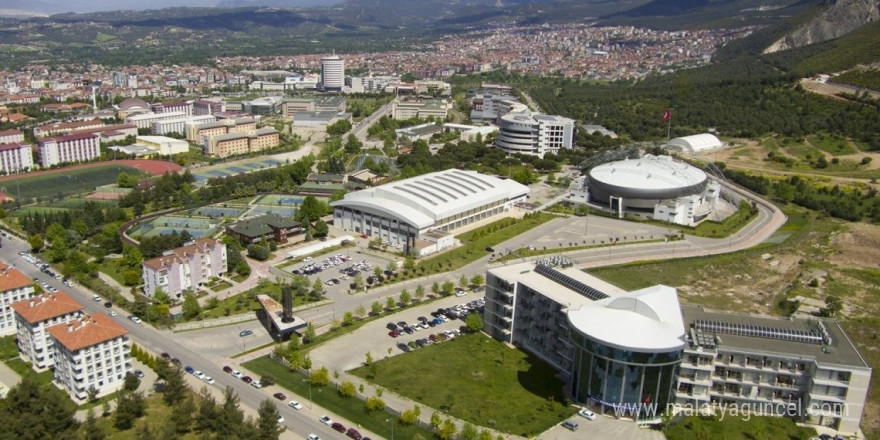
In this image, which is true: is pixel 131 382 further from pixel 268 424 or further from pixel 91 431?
pixel 268 424

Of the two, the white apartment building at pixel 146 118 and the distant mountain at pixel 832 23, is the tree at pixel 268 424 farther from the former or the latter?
the distant mountain at pixel 832 23

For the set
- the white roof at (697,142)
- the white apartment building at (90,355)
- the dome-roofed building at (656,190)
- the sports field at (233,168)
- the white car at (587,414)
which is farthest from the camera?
the white roof at (697,142)

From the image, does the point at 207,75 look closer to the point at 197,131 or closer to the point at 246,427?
the point at 197,131

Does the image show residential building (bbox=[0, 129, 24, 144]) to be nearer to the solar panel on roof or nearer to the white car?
the white car

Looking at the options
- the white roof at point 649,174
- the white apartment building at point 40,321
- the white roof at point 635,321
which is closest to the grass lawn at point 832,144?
the white roof at point 649,174

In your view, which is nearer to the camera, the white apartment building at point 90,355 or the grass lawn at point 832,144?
the white apartment building at point 90,355

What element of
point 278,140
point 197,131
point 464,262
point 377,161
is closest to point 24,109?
point 197,131

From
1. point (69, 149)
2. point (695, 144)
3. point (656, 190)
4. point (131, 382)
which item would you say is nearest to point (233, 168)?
point (69, 149)
